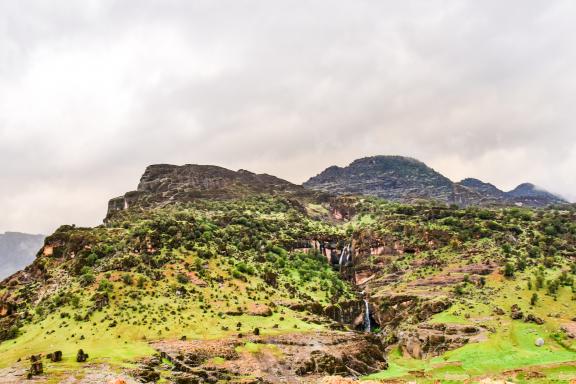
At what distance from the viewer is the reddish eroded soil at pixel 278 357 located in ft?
279

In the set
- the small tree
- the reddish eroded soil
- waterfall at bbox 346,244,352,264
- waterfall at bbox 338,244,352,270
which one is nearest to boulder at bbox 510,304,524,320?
the small tree

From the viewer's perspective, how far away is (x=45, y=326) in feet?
330

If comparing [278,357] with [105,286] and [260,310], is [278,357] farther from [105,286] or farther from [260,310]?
[105,286]

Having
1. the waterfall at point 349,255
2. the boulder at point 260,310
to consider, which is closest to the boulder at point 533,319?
the boulder at point 260,310

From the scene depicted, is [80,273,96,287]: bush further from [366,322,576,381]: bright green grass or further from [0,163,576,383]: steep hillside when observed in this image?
[366,322,576,381]: bright green grass

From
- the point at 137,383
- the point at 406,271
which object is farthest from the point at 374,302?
the point at 137,383

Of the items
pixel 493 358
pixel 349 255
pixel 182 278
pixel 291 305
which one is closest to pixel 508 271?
pixel 493 358

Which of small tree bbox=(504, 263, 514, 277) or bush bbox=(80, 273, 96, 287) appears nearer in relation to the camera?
bush bbox=(80, 273, 96, 287)

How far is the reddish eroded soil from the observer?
85.2 metres

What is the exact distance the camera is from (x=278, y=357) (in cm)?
9300

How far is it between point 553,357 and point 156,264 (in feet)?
323

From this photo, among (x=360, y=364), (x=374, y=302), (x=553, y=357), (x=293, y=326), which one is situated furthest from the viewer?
(x=374, y=302)

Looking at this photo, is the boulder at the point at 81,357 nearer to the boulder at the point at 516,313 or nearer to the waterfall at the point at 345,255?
the boulder at the point at 516,313

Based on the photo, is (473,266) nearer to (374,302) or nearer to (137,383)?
(374,302)
